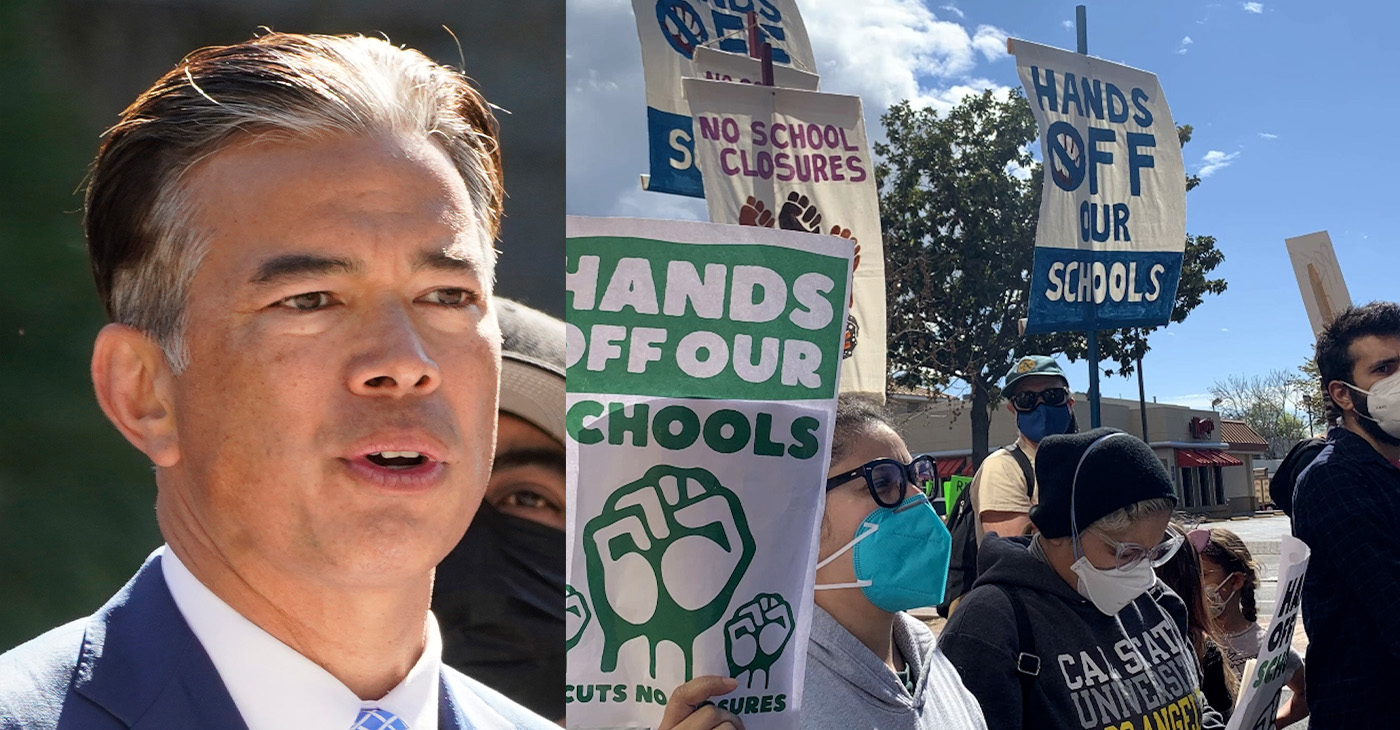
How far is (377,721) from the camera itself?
1.39m

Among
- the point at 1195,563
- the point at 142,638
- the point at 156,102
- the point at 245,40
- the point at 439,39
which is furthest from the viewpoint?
the point at 1195,563

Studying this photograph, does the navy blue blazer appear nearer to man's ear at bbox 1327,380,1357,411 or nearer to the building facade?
man's ear at bbox 1327,380,1357,411

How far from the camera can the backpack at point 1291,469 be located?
4.12 m

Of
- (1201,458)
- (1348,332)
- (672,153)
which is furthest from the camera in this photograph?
(1201,458)

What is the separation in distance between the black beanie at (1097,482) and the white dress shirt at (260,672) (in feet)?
7.69

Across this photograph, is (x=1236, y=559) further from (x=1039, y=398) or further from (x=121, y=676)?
(x=121, y=676)

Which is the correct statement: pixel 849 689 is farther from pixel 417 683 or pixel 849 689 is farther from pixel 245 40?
pixel 245 40

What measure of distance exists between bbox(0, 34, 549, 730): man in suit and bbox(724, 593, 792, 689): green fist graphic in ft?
2.98

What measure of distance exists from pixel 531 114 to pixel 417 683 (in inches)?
36.2

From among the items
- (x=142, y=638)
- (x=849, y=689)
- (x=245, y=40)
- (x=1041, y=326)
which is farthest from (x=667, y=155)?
(x=142, y=638)

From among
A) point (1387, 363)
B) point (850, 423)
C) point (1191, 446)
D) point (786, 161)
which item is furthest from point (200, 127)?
point (1191, 446)

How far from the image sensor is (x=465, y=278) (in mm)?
1468

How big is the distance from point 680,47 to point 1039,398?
10.1 feet

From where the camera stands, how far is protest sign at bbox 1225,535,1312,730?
3.20 meters
